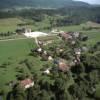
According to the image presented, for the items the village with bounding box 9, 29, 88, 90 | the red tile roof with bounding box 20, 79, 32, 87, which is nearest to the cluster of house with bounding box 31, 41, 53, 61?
the village with bounding box 9, 29, 88, 90

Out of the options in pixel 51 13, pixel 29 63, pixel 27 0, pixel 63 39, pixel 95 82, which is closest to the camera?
pixel 95 82

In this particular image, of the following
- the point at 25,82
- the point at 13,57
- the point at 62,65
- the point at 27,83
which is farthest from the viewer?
the point at 13,57

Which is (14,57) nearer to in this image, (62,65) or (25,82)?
(62,65)

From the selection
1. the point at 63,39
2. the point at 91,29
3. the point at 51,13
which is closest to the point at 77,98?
the point at 63,39

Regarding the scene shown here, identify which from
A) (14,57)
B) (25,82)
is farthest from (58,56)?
(25,82)

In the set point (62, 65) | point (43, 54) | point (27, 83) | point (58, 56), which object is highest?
point (62, 65)

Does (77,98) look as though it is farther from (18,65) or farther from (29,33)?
(29,33)

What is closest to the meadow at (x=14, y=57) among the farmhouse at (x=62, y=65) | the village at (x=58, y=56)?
the village at (x=58, y=56)

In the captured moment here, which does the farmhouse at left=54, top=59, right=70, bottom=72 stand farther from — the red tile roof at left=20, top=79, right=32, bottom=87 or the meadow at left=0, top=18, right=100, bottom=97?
the red tile roof at left=20, top=79, right=32, bottom=87

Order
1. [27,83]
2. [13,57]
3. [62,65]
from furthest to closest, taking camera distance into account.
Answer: [13,57]
[62,65]
[27,83]

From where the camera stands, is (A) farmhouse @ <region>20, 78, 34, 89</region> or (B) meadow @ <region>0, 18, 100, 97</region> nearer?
(A) farmhouse @ <region>20, 78, 34, 89</region>

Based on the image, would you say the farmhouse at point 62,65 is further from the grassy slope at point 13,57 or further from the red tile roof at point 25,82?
the red tile roof at point 25,82
